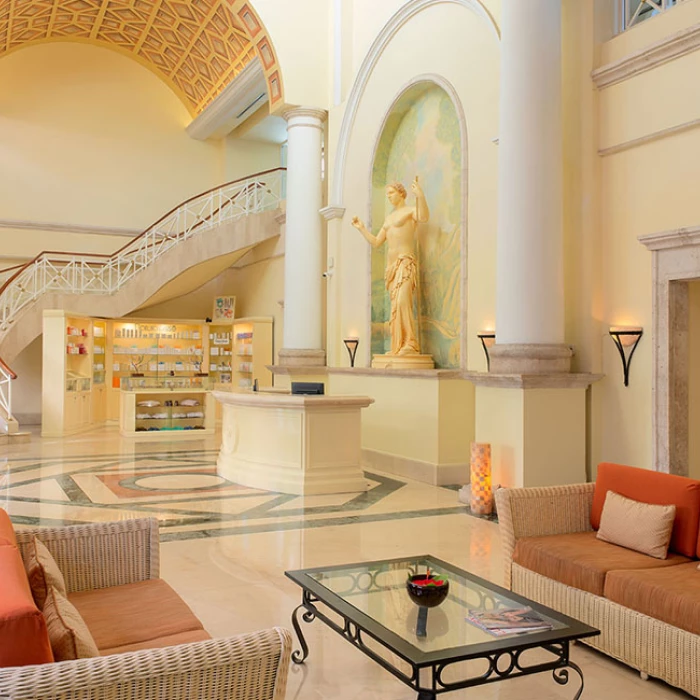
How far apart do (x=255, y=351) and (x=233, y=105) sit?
585cm

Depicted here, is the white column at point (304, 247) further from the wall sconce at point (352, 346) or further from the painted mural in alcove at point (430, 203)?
the painted mural in alcove at point (430, 203)

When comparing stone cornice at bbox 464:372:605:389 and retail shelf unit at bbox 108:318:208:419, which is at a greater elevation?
retail shelf unit at bbox 108:318:208:419

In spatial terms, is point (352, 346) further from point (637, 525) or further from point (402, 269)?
point (637, 525)

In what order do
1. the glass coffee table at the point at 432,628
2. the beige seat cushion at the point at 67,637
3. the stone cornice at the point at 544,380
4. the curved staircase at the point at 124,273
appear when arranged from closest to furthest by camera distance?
the beige seat cushion at the point at 67,637 → the glass coffee table at the point at 432,628 → the stone cornice at the point at 544,380 → the curved staircase at the point at 124,273

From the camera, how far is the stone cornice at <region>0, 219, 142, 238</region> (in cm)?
1831

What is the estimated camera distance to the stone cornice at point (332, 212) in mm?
13430

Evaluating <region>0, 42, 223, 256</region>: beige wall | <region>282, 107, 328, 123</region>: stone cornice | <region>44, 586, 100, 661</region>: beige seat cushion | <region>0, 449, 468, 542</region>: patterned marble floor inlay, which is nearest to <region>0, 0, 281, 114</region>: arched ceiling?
<region>0, 42, 223, 256</region>: beige wall

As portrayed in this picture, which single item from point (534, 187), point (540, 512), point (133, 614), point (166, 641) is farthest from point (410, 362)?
point (166, 641)

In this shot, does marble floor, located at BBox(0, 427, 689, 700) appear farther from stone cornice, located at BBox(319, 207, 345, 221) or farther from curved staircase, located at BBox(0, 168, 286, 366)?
stone cornice, located at BBox(319, 207, 345, 221)

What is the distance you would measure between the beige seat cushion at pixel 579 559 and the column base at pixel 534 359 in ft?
10.1

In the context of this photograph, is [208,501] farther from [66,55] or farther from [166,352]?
[66,55]

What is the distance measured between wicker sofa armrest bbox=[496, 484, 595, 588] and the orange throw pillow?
212mm

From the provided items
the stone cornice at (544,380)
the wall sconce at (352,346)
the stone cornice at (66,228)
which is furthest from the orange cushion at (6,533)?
the stone cornice at (66,228)

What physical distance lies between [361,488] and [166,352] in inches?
395
